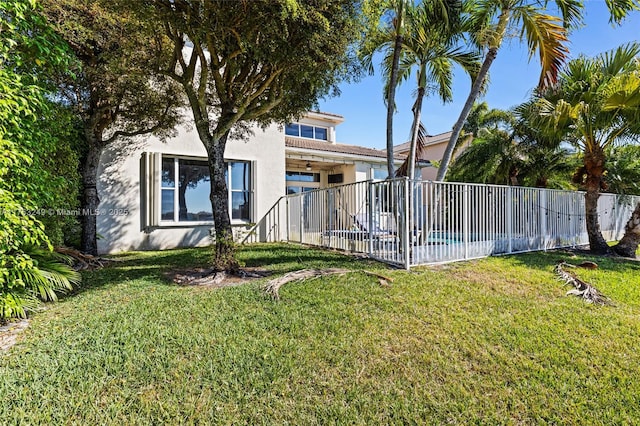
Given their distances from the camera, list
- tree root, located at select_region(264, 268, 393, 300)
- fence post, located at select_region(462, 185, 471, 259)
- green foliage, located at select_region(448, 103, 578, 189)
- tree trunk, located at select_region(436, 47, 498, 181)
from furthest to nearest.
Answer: green foliage, located at select_region(448, 103, 578, 189) < tree trunk, located at select_region(436, 47, 498, 181) < fence post, located at select_region(462, 185, 471, 259) < tree root, located at select_region(264, 268, 393, 300)

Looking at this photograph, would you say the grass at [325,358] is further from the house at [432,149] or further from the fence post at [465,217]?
the house at [432,149]

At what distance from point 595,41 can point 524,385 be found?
1283cm

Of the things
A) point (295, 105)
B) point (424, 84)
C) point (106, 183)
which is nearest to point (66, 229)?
point (106, 183)

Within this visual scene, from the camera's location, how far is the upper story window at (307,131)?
20.5m

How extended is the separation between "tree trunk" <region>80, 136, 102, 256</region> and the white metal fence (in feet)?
21.4

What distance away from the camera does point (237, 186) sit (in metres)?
13.2

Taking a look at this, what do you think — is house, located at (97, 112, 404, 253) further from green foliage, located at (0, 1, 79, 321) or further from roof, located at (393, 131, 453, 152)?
roof, located at (393, 131, 453, 152)

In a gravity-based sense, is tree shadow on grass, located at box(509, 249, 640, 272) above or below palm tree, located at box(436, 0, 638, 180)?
below

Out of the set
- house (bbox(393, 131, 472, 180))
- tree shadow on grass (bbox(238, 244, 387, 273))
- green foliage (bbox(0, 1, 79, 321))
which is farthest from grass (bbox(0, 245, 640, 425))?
house (bbox(393, 131, 472, 180))

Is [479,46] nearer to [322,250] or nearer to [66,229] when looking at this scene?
[322,250]

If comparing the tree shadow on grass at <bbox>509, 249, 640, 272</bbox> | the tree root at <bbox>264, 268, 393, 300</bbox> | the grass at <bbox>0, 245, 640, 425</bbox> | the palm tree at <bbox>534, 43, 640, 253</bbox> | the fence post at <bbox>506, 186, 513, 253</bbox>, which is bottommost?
the grass at <bbox>0, 245, 640, 425</bbox>

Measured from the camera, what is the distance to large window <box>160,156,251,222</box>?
11.8 m

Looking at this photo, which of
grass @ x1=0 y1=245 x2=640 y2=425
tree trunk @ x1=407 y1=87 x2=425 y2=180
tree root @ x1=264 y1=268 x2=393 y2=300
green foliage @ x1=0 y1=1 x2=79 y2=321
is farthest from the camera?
tree trunk @ x1=407 y1=87 x2=425 y2=180

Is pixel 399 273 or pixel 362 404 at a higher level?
pixel 399 273
